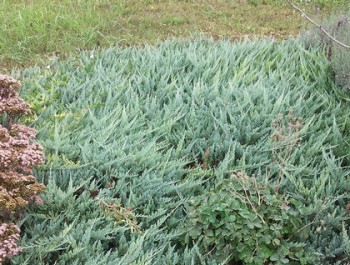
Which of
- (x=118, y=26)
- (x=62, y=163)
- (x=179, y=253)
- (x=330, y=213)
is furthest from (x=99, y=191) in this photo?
(x=118, y=26)

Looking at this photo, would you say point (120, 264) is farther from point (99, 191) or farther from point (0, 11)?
point (0, 11)

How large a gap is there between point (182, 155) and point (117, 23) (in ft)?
10.9

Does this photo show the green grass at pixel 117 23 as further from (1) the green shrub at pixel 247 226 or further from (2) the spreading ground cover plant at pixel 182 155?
(1) the green shrub at pixel 247 226

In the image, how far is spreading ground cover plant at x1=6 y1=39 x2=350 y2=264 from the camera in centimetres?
274

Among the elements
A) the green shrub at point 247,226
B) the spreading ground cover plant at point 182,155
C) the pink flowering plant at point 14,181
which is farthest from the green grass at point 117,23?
the green shrub at point 247,226

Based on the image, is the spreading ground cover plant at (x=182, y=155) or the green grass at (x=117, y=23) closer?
the spreading ground cover plant at (x=182, y=155)

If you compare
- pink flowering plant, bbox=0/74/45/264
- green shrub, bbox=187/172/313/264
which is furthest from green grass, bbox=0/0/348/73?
green shrub, bbox=187/172/313/264

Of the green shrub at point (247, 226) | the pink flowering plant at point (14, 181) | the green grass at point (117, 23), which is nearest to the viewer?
the pink flowering plant at point (14, 181)

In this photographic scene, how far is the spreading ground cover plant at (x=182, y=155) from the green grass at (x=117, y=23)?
3.70 feet

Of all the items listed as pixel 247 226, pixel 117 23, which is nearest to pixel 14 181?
pixel 247 226

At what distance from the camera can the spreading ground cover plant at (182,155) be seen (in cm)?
274

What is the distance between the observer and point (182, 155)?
337 cm

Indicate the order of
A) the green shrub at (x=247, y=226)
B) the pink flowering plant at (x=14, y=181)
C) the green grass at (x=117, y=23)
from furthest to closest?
the green grass at (x=117, y=23)
the green shrub at (x=247, y=226)
the pink flowering plant at (x=14, y=181)

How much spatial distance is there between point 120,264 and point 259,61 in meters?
2.45
